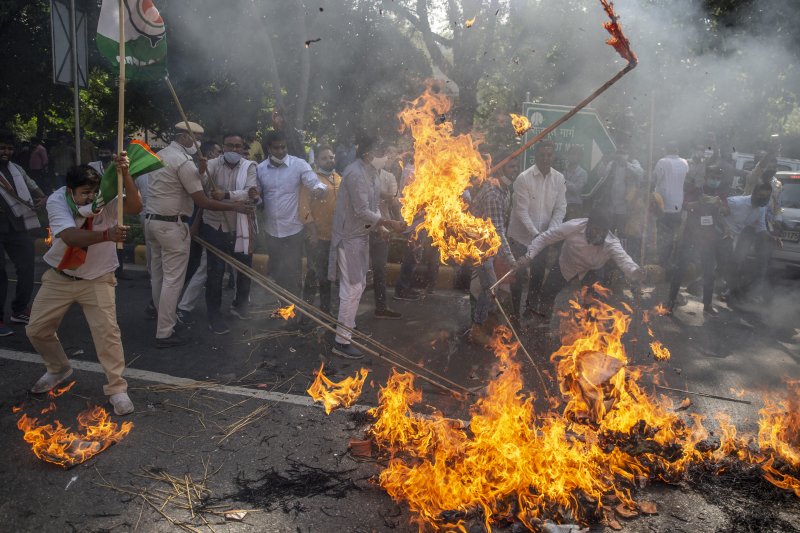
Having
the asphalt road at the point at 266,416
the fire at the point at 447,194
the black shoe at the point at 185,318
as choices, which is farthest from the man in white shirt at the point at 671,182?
the black shoe at the point at 185,318

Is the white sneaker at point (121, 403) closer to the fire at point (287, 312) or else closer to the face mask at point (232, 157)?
the fire at point (287, 312)

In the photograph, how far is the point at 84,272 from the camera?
434 centimetres

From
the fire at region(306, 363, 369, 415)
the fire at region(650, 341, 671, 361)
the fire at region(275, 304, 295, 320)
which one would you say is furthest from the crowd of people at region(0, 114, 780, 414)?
the fire at region(650, 341, 671, 361)

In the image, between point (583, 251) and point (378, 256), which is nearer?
point (583, 251)

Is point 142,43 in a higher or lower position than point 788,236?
higher

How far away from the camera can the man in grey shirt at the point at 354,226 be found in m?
5.82

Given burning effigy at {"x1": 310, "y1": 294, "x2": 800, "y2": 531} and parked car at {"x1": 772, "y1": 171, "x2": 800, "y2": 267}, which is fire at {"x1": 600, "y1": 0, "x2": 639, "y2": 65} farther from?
parked car at {"x1": 772, "y1": 171, "x2": 800, "y2": 267}

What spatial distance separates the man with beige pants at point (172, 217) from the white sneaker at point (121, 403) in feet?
4.82

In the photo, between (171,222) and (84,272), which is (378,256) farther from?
(84,272)

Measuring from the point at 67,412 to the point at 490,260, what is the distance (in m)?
4.09

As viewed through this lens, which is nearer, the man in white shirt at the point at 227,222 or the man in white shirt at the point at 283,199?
the man in white shirt at the point at 227,222

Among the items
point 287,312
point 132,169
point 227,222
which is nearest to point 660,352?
point 287,312

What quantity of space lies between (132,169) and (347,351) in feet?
8.45

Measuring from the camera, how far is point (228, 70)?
43.3ft
